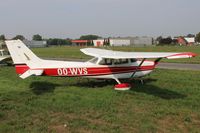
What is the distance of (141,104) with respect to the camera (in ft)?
33.2

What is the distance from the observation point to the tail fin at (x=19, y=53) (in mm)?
13375

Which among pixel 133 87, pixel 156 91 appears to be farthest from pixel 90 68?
pixel 156 91

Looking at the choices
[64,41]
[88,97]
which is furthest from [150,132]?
[64,41]

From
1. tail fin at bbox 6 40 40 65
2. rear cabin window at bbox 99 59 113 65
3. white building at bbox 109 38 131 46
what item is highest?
tail fin at bbox 6 40 40 65

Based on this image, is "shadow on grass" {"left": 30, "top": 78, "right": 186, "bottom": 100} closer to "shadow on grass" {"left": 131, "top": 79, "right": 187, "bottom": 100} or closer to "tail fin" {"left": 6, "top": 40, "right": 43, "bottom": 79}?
"shadow on grass" {"left": 131, "top": 79, "right": 187, "bottom": 100}

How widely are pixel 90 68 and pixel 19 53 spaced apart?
342cm

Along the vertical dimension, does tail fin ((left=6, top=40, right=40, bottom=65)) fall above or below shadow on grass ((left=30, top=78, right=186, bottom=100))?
above

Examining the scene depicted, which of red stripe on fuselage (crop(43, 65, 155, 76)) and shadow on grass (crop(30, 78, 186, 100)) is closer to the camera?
shadow on grass (crop(30, 78, 186, 100))

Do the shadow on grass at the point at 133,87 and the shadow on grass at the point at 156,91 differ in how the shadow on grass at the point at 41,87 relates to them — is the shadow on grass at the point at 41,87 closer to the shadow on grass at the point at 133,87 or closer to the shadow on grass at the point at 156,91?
the shadow on grass at the point at 133,87

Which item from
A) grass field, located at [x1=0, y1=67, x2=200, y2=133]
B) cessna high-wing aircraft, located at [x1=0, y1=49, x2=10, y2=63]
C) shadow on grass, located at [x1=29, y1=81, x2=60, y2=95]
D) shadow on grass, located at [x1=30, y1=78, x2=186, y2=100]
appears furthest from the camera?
cessna high-wing aircraft, located at [x1=0, y1=49, x2=10, y2=63]

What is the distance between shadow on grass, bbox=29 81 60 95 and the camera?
12.8 metres

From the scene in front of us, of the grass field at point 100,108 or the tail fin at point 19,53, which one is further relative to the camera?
the tail fin at point 19,53

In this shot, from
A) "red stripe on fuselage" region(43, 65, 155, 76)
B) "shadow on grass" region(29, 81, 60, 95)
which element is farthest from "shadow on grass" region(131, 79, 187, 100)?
"shadow on grass" region(29, 81, 60, 95)

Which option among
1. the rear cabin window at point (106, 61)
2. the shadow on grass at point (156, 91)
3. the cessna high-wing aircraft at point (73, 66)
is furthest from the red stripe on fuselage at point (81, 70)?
→ the shadow on grass at point (156, 91)
